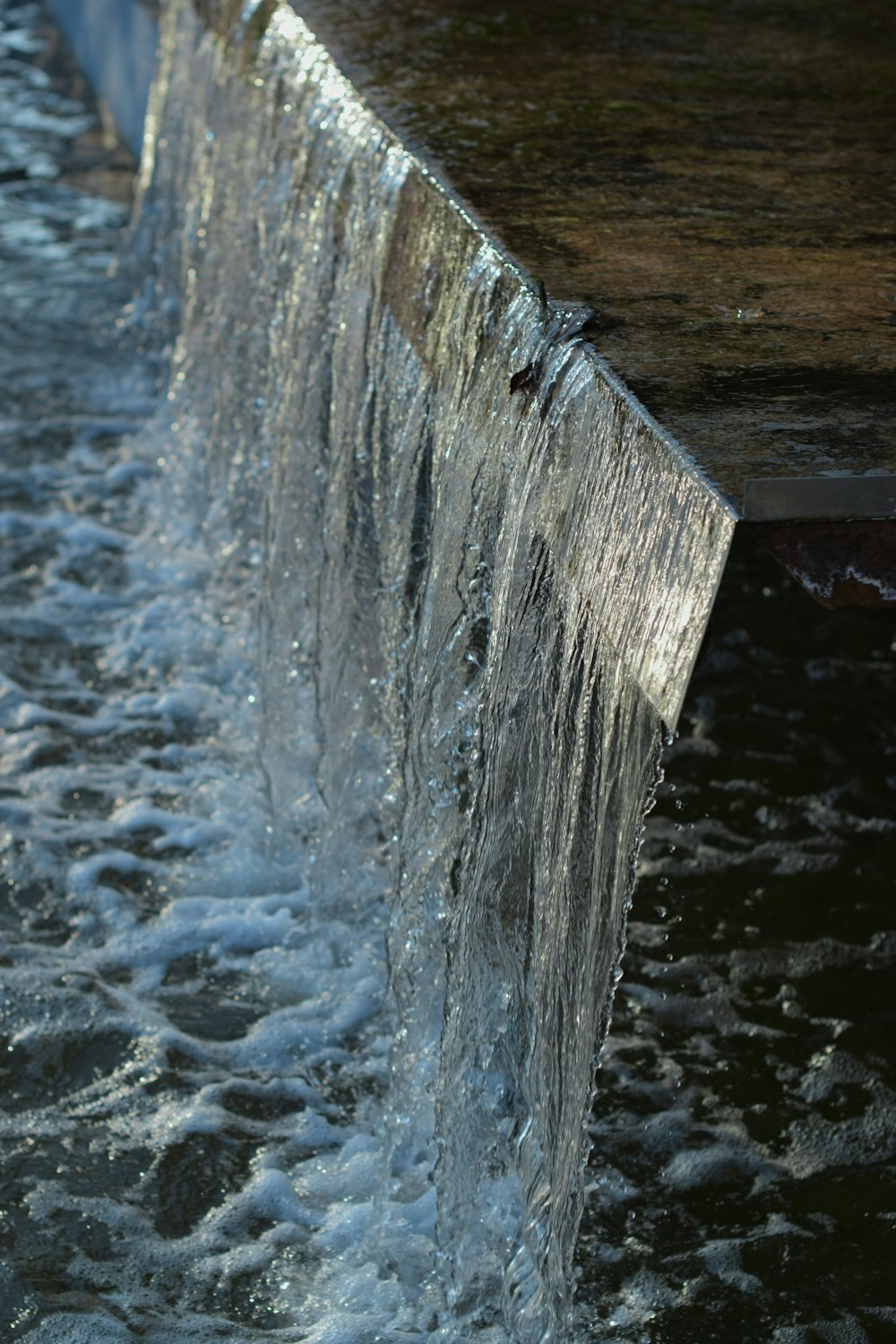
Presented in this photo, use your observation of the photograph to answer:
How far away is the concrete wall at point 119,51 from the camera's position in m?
8.41

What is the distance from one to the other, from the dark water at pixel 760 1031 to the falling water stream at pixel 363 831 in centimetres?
2

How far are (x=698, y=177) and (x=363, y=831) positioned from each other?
1.67 meters

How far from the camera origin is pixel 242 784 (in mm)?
4176

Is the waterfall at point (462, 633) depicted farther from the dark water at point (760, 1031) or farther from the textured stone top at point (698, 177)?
the dark water at point (760, 1031)

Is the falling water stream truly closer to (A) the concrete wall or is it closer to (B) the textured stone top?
(B) the textured stone top

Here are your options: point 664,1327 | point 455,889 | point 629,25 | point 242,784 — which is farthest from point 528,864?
point 629,25

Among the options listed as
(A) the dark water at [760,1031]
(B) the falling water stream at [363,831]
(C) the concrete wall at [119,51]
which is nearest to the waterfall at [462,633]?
(B) the falling water stream at [363,831]

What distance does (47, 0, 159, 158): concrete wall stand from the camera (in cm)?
841

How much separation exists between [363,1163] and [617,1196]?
48 centimetres

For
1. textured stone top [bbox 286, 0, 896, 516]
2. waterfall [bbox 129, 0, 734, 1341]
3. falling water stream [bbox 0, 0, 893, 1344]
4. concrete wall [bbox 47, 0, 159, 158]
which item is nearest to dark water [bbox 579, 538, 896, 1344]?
falling water stream [bbox 0, 0, 893, 1344]

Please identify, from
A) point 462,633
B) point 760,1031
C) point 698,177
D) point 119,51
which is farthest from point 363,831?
point 119,51

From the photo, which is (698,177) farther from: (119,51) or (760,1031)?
(119,51)

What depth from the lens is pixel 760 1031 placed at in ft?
11.1

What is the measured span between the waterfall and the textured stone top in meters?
0.10
